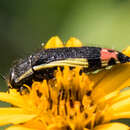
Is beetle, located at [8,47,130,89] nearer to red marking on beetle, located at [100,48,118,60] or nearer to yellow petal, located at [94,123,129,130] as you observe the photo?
red marking on beetle, located at [100,48,118,60]

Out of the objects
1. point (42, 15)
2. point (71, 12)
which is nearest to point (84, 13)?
point (71, 12)

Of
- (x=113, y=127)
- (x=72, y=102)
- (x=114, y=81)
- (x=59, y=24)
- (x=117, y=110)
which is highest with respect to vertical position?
(x=59, y=24)

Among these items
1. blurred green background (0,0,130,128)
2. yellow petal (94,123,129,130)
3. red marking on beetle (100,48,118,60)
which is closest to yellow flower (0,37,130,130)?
yellow petal (94,123,129,130)

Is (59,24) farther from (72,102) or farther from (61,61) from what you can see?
(72,102)

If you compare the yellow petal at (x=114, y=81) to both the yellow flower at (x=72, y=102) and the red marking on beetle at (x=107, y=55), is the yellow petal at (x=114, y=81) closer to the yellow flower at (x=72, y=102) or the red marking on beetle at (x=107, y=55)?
the yellow flower at (x=72, y=102)

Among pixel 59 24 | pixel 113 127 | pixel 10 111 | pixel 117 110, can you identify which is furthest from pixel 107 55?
pixel 59 24

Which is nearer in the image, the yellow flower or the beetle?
the yellow flower
